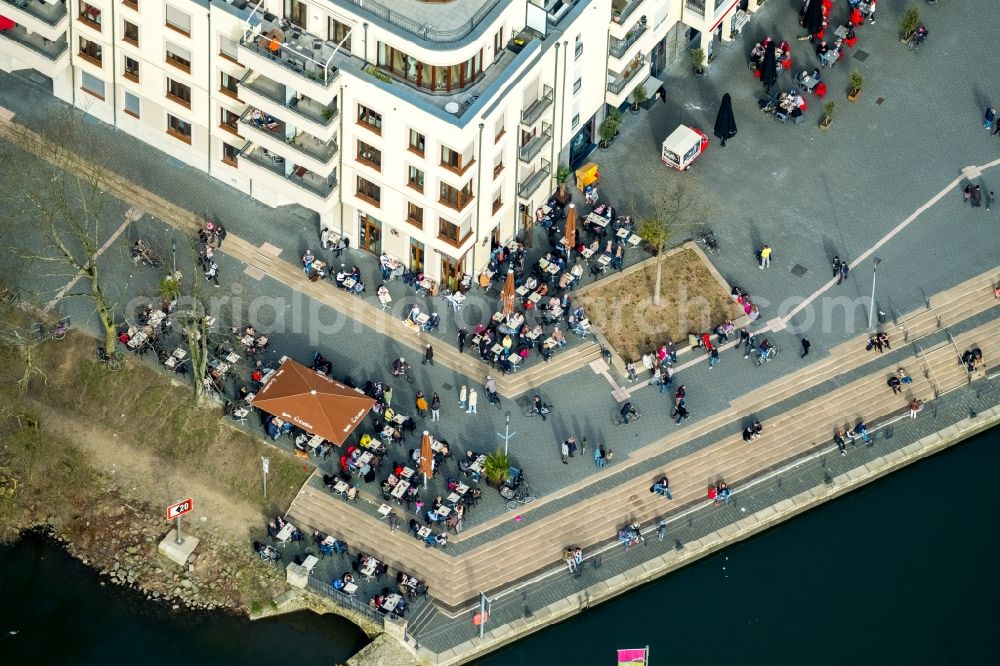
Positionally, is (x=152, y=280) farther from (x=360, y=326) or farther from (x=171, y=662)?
(x=171, y=662)

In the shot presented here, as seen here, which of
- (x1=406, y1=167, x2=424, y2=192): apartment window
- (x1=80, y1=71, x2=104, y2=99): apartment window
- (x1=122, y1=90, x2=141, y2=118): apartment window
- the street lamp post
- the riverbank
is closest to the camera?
the riverbank

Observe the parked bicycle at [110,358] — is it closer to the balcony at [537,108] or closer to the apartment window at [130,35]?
the apartment window at [130,35]

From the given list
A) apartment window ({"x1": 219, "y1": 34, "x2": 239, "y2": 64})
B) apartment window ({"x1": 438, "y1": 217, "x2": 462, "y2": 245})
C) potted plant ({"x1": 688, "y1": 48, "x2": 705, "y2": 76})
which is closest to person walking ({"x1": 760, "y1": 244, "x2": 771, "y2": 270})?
potted plant ({"x1": 688, "y1": 48, "x2": 705, "y2": 76})

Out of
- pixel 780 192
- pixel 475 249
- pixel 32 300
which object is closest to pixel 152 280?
pixel 32 300

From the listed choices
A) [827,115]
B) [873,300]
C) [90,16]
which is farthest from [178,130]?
[873,300]

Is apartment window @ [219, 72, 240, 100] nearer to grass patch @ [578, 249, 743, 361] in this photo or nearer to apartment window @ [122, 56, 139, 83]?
apartment window @ [122, 56, 139, 83]

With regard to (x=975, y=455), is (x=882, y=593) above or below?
below
